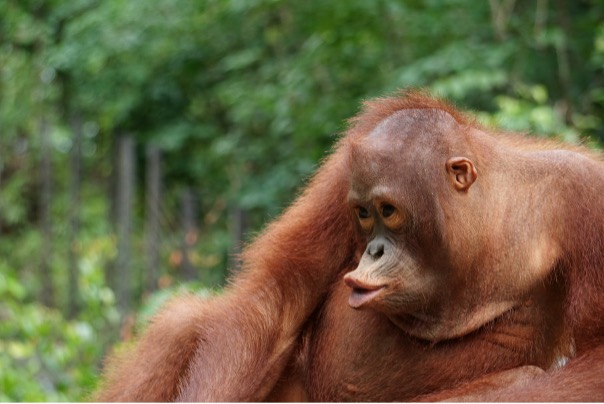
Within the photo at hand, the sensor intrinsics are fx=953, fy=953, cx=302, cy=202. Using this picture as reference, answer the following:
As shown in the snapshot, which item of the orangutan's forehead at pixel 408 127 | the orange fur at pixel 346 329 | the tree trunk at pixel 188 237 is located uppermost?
the orangutan's forehead at pixel 408 127

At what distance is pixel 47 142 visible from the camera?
9.31m

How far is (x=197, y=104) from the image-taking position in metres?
10.7

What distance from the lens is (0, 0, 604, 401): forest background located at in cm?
686

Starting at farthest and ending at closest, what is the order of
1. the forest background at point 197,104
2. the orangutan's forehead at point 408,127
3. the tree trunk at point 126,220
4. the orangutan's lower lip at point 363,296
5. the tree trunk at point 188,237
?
1. the tree trunk at point 188,237
2. the tree trunk at point 126,220
3. the forest background at point 197,104
4. the orangutan's forehead at point 408,127
5. the orangutan's lower lip at point 363,296

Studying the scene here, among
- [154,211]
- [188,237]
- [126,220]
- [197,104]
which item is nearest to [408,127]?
[126,220]

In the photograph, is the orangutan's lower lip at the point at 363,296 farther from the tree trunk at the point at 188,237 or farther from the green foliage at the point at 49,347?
the tree trunk at the point at 188,237

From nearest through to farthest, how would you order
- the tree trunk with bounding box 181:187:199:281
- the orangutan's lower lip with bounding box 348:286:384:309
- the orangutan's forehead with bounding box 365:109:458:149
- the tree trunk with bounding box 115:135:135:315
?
the orangutan's lower lip with bounding box 348:286:384:309
the orangutan's forehead with bounding box 365:109:458:149
the tree trunk with bounding box 115:135:135:315
the tree trunk with bounding box 181:187:199:281

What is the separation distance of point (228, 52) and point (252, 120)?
873mm

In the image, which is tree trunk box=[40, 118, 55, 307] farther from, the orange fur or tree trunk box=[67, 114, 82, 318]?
the orange fur

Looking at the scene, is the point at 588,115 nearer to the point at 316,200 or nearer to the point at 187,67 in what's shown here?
the point at 187,67

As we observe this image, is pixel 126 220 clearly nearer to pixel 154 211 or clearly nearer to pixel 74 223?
pixel 154 211

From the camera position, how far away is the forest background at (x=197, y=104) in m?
6.86

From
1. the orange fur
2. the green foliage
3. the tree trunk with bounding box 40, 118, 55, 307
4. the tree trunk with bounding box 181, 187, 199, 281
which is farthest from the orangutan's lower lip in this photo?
the tree trunk with bounding box 40, 118, 55, 307

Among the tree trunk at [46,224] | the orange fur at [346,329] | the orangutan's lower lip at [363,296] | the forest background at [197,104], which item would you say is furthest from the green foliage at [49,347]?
the orangutan's lower lip at [363,296]
